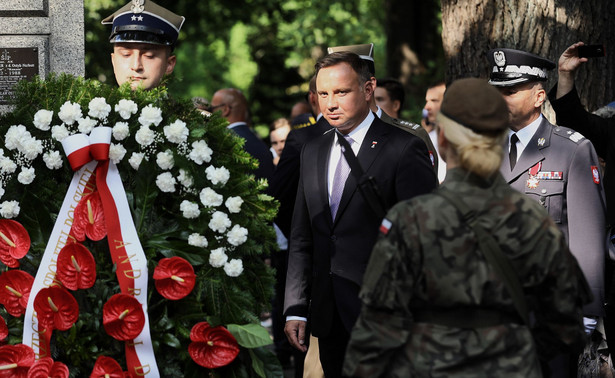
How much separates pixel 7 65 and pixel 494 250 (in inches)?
153

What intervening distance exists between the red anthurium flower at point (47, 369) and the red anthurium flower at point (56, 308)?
16cm

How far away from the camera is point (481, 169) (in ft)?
10.2

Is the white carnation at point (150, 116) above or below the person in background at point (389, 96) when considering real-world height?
below

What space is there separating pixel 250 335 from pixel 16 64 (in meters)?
2.68

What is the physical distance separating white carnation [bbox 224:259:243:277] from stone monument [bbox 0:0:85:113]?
2.25 meters

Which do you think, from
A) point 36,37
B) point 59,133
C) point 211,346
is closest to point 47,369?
point 211,346

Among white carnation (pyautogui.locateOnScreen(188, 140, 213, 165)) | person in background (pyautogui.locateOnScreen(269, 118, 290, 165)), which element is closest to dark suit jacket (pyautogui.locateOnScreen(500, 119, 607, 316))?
white carnation (pyautogui.locateOnScreen(188, 140, 213, 165))

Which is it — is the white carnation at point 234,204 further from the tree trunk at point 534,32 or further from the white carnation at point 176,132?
the tree trunk at point 534,32

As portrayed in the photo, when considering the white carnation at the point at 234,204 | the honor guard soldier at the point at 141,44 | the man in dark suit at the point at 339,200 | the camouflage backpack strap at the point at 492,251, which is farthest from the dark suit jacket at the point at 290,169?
the camouflage backpack strap at the point at 492,251

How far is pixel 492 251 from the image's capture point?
3076mm

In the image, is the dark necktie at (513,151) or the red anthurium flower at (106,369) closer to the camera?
the red anthurium flower at (106,369)

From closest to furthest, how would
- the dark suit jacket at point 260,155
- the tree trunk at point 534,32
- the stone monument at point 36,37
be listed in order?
1. the stone monument at point 36,37
2. the tree trunk at point 534,32
3. the dark suit jacket at point 260,155

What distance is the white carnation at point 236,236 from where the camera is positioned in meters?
4.45

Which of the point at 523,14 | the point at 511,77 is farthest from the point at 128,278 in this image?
the point at 523,14
